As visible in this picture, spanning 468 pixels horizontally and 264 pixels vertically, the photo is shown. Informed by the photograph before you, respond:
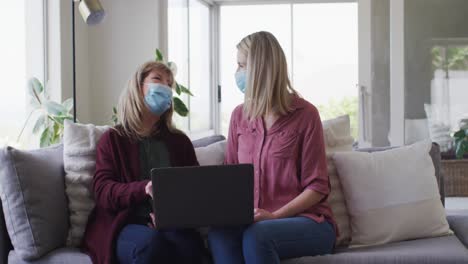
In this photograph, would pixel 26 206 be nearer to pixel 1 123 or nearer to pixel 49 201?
pixel 49 201

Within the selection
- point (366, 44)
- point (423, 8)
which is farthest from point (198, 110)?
point (423, 8)

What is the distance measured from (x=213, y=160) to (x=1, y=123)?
1.99 m

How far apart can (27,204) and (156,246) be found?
507 millimetres

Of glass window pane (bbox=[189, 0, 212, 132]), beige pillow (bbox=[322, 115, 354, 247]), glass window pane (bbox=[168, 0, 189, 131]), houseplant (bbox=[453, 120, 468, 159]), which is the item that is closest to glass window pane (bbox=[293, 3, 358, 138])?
glass window pane (bbox=[189, 0, 212, 132])

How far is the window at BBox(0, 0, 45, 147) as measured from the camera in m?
4.25

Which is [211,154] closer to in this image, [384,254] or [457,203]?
[384,254]

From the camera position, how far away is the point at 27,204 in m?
2.39

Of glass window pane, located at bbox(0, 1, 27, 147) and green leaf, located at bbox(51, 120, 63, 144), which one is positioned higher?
glass window pane, located at bbox(0, 1, 27, 147)

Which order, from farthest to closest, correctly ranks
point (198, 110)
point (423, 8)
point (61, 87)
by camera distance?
point (198, 110)
point (423, 8)
point (61, 87)

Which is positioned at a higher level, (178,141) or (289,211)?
(178,141)

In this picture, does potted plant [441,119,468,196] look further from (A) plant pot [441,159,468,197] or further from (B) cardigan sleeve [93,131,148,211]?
(B) cardigan sleeve [93,131,148,211]

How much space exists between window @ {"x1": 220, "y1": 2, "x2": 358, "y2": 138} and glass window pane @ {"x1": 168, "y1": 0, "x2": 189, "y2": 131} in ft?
4.65

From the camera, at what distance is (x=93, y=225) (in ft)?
8.11

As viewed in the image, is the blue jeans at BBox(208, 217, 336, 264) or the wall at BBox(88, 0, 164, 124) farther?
the wall at BBox(88, 0, 164, 124)
